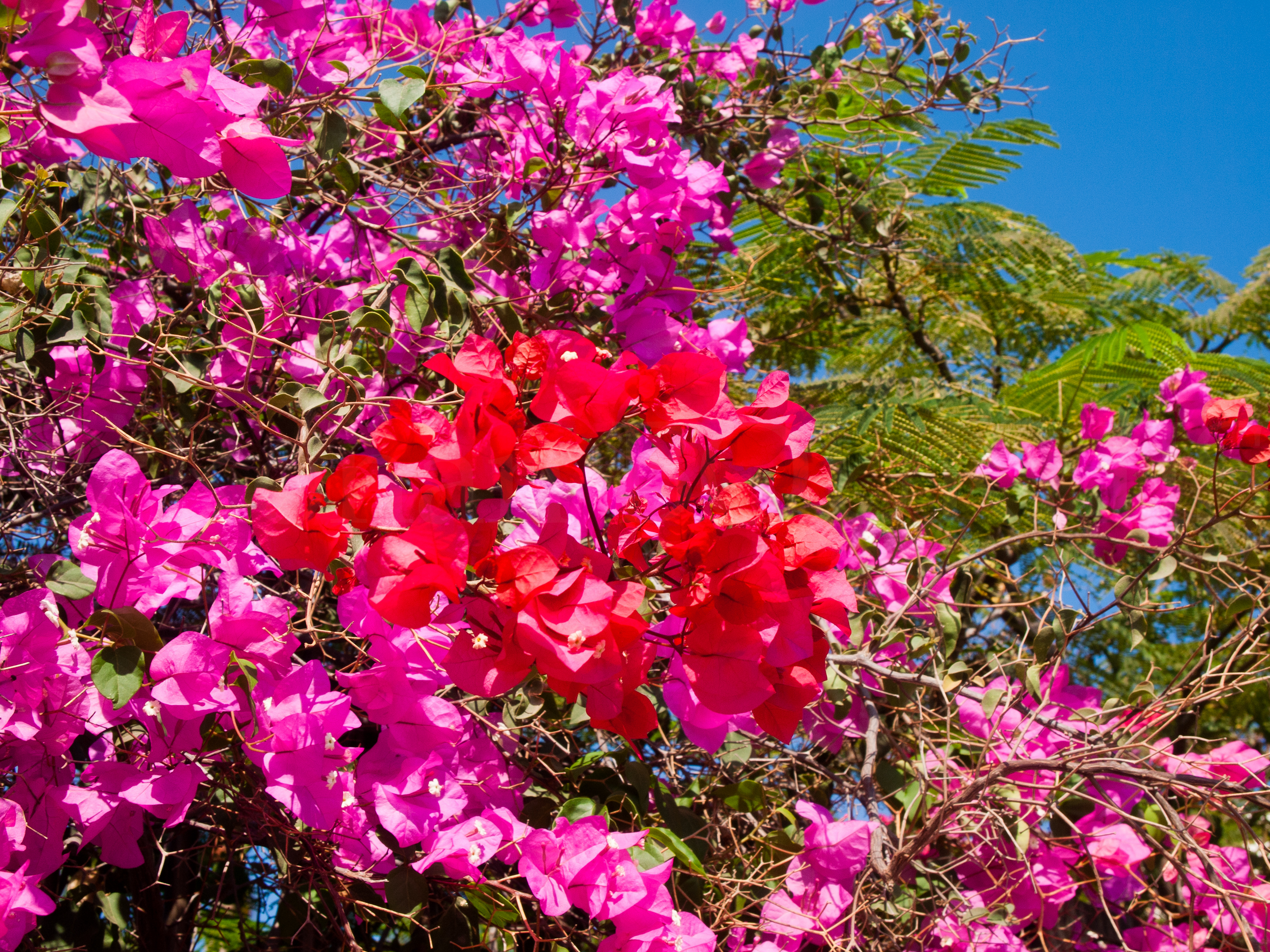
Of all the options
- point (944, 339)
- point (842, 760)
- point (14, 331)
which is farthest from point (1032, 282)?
point (14, 331)

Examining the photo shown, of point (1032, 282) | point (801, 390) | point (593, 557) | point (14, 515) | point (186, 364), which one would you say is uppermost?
point (1032, 282)

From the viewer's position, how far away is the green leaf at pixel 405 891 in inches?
51.4

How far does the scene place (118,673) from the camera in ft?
3.77

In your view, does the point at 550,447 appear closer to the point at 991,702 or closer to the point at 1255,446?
the point at 991,702

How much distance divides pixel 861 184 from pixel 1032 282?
4.30 feet

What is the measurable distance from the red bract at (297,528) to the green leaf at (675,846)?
0.75 metres

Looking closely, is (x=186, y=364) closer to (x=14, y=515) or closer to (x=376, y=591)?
(x=14, y=515)

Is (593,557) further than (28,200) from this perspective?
No

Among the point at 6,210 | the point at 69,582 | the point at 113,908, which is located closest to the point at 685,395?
the point at 69,582

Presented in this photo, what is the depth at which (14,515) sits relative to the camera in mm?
1879

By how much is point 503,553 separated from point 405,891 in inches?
28.6

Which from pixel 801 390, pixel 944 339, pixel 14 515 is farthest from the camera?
pixel 944 339

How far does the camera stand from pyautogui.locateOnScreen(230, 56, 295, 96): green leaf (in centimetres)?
134

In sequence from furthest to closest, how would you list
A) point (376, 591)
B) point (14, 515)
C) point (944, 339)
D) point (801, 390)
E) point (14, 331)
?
1. point (944, 339)
2. point (801, 390)
3. point (14, 515)
4. point (14, 331)
5. point (376, 591)
